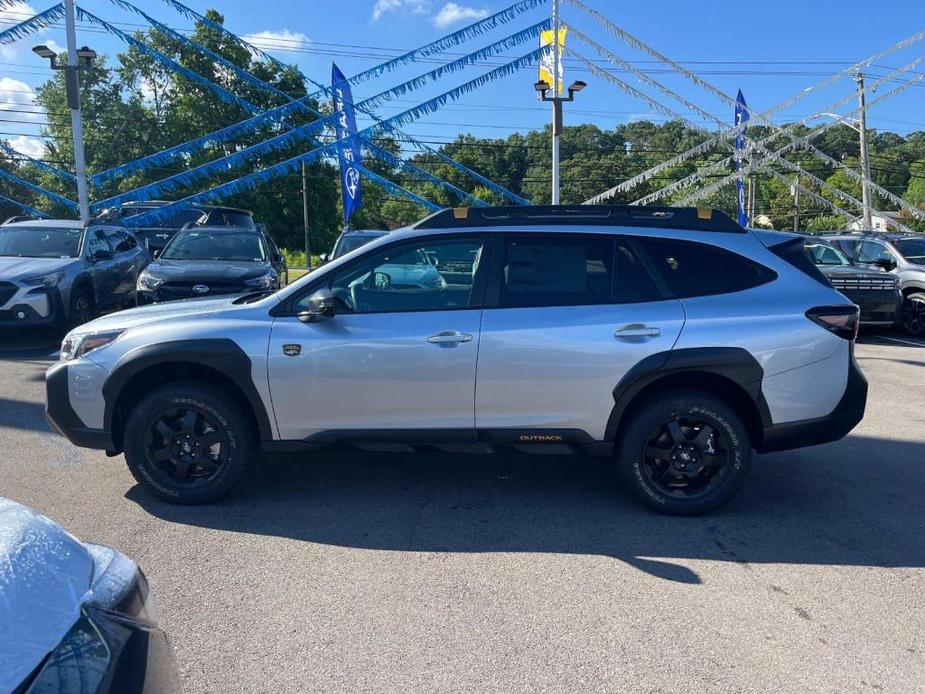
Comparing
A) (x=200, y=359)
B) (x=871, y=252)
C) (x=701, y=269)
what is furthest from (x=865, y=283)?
(x=200, y=359)

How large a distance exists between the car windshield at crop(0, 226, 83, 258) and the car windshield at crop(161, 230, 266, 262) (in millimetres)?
1337

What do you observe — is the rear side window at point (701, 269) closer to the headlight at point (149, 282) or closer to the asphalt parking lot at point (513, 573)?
the asphalt parking lot at point (513, 573)

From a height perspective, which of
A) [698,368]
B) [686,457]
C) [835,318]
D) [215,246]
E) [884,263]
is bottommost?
[686,457]

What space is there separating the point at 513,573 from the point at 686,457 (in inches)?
56.7

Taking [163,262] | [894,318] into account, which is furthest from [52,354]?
[894,318]

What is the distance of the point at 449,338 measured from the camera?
4.44m

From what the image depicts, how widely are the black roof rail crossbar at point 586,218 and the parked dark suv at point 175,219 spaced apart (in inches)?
571

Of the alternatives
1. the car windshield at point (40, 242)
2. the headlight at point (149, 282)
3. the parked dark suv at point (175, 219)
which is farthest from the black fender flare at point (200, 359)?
the parked dark suv at point (175, 219)

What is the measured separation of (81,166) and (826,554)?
1843 cm

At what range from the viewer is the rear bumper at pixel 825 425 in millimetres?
4504

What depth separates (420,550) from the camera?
4.11m

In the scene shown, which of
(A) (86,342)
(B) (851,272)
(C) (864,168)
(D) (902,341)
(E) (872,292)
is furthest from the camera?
(C) (864,168)

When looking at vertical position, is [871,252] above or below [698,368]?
above

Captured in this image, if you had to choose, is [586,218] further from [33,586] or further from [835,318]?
[33,586]
